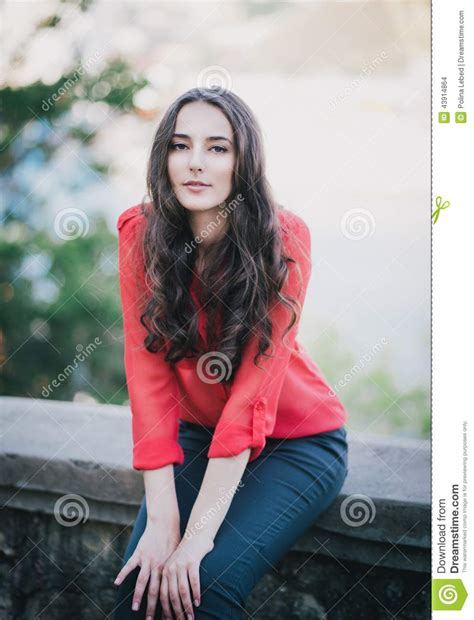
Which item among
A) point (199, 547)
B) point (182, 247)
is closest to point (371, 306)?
point (182, 247)

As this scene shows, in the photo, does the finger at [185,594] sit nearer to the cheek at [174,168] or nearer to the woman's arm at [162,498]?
the woman's arm at [162,498]

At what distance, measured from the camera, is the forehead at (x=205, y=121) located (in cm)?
123

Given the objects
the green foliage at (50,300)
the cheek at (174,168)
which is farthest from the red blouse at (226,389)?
the green foliage at (50,300)

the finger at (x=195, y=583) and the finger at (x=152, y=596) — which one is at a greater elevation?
the finger at (x=195, y=583)

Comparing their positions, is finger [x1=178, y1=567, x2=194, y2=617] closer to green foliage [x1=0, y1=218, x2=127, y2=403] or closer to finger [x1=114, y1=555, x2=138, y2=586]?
finger [x1=114, y1=555, x2=138, y2=586]

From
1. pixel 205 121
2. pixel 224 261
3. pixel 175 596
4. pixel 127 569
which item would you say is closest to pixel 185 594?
pixel 175 596

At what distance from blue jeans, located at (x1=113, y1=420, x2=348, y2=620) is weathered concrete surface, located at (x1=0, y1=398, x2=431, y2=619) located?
3.4 inches

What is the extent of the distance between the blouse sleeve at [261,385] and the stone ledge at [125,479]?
286mm

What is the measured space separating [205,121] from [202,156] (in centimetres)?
6

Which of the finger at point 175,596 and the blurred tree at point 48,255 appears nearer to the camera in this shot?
the finger at point 175,596

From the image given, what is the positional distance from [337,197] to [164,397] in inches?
41.9

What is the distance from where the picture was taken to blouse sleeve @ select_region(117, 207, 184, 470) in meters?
1.27
